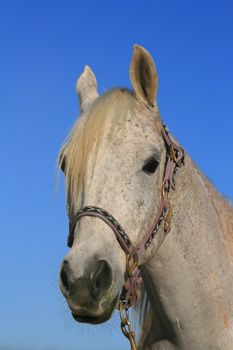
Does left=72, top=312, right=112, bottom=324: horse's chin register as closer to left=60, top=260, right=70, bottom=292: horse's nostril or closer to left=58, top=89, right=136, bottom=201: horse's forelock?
left=60, top=260, right=70, bottom=292: horse's nostril

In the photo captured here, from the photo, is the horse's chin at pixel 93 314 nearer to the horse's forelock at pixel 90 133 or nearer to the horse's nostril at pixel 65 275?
the horse's nostril at pixel 65 275

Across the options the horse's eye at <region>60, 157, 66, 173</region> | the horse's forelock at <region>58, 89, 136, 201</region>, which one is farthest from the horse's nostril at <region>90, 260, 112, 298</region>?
the horse's eye at <region>60, 157, 66, 173</region>

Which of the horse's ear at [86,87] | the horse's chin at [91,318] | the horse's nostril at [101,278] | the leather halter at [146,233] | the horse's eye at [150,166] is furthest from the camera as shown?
the horse's ear at [86,87]

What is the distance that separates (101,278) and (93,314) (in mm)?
294

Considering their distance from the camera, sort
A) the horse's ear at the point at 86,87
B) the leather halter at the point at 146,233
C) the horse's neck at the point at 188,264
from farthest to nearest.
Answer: the horse's ear at the point at 86,87
the horse's neck at the point at 188,264
the leather halter at the point at 146,233

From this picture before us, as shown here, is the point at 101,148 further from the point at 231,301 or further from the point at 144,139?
the point at 231,301

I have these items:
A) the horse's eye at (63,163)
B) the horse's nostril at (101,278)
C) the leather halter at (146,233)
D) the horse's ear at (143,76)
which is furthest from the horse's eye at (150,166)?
the horse's nostril at (101,278)

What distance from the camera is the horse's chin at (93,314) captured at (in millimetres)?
5574

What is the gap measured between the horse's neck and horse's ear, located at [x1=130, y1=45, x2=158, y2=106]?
82 cm

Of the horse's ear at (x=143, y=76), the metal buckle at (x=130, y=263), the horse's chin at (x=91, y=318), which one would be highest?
the horse's ear at (x=143, y=76)

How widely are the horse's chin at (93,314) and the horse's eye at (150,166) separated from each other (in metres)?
1.23

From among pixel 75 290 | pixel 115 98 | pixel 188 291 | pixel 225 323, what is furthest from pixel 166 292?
pixel 115 98

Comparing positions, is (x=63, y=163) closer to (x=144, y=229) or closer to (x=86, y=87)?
(x=144, y=229)

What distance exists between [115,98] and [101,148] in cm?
74
